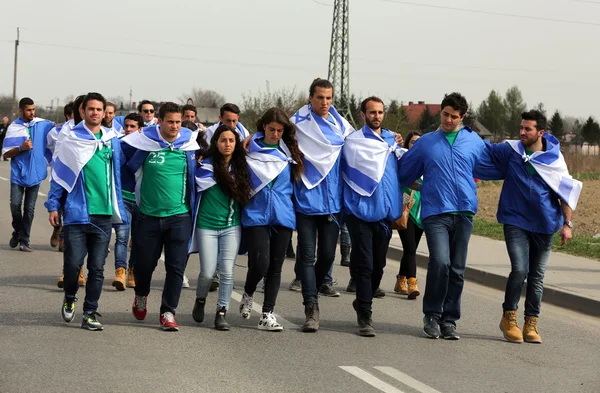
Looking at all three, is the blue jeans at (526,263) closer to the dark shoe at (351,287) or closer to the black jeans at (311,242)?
the black jeans at (311,242)

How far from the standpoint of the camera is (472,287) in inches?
510

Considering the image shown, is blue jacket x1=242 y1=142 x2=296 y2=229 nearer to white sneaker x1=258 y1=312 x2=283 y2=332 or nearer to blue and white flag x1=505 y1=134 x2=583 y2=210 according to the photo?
white sneaker x1=258 y1=312 x2=283 y2=332

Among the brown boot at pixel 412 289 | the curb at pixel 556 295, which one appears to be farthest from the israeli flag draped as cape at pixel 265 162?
the curb at pixel 556 295

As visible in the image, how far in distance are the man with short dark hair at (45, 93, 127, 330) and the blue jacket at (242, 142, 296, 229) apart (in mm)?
1067

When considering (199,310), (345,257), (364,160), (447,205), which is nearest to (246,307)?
(199,310)

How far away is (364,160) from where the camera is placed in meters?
9.16

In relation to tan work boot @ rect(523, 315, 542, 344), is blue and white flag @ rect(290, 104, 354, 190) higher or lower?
higher

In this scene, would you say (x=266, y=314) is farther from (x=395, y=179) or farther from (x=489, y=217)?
(x=489, y=217)

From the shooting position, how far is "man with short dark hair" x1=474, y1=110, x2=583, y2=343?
9047mm

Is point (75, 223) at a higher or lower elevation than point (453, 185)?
lower

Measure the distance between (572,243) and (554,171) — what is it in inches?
319

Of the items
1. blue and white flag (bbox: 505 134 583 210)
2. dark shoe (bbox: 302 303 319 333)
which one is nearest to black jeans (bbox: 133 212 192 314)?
dark shoe (bbox: 302 303 319 333)

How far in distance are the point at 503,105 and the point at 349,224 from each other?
12804 centimetres

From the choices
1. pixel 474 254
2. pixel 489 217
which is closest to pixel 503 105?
pixel 489 217
